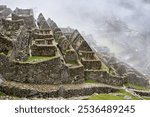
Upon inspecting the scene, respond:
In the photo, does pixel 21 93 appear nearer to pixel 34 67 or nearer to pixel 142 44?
pixel 34 67

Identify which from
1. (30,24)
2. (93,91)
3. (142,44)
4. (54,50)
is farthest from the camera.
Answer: (142,44)

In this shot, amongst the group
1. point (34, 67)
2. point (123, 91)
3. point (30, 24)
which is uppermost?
point (30, 24)

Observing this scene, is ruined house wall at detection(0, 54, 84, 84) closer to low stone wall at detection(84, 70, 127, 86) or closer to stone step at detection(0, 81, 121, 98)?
stone step at detection(0, 81, 121, 98)

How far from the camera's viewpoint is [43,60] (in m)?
34.4

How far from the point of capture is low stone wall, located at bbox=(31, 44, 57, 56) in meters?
38.4

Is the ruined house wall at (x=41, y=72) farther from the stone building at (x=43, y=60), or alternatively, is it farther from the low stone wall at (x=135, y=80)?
the low stone wall at (x=135, y=80)

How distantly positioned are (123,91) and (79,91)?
6108 millimetres

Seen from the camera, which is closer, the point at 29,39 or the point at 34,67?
the point at 34,67

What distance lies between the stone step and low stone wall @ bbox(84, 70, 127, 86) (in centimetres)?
116

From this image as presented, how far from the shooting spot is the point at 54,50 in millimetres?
39219

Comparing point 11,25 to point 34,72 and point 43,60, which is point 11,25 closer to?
point 43,60

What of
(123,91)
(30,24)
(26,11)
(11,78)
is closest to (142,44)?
(26,11)

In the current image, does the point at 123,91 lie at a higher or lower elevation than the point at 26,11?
lower

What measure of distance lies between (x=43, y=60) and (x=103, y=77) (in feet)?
26.6
